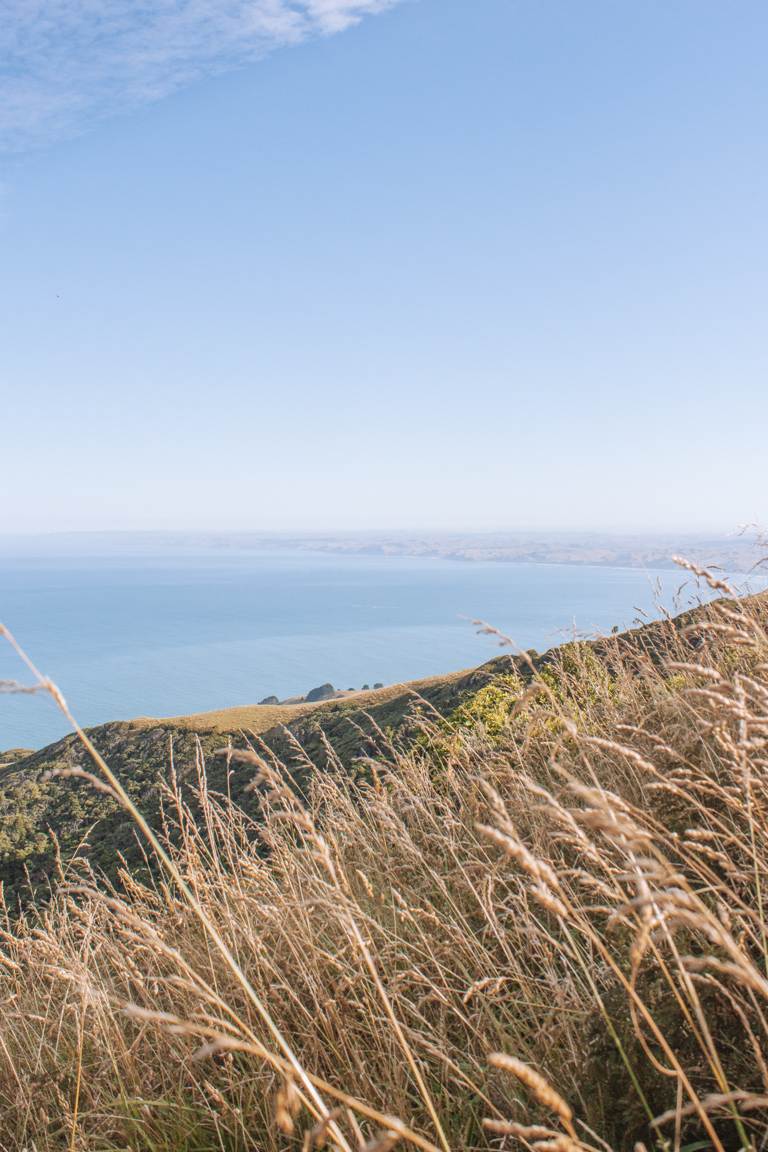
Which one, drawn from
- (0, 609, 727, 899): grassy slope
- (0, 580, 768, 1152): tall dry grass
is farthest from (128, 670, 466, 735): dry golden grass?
(0, 580, 768, 1152): tall dry grass

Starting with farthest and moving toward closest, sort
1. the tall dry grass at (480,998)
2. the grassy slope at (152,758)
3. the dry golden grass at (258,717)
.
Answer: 1. the dry golden grass at (258,717)
2. the grassy slope at (152,758)
3. the tall dry grass at (480,998)

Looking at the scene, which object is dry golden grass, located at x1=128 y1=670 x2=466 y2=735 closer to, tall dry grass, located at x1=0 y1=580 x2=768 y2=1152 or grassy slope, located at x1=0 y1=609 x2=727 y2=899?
grassy slope, located at x1=0 y1=609 x2=727 y2=899

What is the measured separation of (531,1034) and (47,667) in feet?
553

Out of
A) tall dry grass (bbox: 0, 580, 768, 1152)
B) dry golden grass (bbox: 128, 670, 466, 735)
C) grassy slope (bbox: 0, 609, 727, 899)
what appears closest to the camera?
tall dry grass (bbox: 0, 580, 768, 1152)

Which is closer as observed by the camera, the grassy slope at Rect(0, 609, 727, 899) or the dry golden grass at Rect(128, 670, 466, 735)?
the grassy slope at Rect(0, 609, 727, 899)

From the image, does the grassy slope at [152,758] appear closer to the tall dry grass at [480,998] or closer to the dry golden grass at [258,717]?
the dry golden grass at [258,717]

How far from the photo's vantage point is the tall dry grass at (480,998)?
142 cm

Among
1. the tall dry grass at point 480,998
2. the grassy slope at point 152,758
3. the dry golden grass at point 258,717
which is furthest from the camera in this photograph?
the dry golden grass at point 258,717

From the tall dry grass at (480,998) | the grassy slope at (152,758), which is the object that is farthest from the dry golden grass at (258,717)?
the tall dry grass at (480,998)

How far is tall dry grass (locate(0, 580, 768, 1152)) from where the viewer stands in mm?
1425

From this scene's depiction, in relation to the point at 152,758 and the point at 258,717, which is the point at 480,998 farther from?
the point at 258,717

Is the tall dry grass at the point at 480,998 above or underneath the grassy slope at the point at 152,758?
above

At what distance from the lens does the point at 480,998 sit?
2428 mm

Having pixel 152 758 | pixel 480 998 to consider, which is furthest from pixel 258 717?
pixel 480 998
